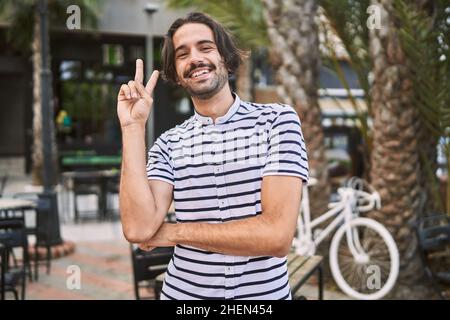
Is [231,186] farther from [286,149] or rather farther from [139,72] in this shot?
[139,72]

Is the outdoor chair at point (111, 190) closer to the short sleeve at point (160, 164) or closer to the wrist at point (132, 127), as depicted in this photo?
the short sleeve at point (160, 164)

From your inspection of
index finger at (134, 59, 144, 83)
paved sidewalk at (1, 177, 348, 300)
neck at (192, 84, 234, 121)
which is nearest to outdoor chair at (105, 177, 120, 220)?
paved sidewalk at (1, 177, 348, 300)

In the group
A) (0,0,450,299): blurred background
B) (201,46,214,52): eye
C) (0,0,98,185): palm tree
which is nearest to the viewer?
(201,46,214,52): eye

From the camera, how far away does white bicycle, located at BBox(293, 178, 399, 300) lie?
5.11 meters

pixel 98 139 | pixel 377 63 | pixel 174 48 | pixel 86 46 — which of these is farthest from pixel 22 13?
pixel 174 48

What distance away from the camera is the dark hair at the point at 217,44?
164 cm

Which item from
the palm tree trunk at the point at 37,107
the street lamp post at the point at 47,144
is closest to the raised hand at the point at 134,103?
the street lamp post at the point at 47,144

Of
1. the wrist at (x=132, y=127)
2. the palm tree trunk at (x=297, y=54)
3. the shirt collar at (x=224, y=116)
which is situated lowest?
the wrist at (x=132, y=127)

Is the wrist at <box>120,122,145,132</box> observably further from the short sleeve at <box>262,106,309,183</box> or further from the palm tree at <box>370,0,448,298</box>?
the palm tree at <box>370,0,448,298</box>

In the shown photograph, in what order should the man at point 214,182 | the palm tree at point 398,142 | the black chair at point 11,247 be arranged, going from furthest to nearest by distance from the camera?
the palm tree at point 398,142 → the black chair at point 11,247 → the man at point 214,182

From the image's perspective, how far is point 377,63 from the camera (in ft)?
16.7

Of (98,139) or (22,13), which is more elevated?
(22,13)

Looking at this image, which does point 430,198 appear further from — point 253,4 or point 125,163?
point 253,4
